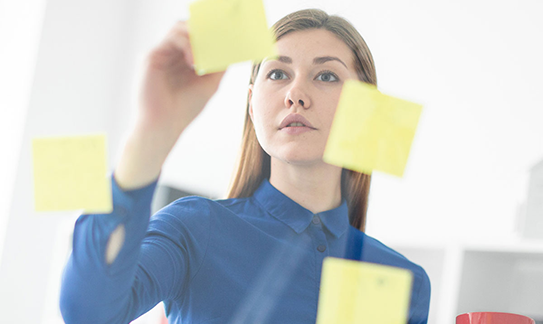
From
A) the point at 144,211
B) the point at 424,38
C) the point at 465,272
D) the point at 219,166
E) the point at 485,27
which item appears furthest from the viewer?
the point at 219,166

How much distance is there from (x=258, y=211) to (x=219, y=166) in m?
1.60

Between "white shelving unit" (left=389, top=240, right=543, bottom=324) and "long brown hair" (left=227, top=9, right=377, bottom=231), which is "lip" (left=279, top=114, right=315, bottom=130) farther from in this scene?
"white shelving unit" (left=389, top=240, right=543, bottom=324)

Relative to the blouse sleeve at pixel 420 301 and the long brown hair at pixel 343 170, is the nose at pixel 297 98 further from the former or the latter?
the blouse sleeve at pixel 420 301

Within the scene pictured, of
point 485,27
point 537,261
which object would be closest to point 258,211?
point 537,261

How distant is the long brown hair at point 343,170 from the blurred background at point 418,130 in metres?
0.31

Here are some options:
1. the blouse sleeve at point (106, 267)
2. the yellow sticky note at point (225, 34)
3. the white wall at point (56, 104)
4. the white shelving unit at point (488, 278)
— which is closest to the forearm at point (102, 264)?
the blouse sleeve at point (106, 267)

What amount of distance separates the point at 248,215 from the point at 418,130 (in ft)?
4.07

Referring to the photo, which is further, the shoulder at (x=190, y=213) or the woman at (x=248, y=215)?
the shoulder at (x=190, y=213)

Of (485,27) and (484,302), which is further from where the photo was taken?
(485,27)

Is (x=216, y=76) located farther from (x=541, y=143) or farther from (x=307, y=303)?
(x=541, y=143)

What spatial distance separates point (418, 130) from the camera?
1.81 meters

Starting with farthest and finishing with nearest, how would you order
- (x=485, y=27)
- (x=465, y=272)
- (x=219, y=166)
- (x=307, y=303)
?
(x=219, y=166) → (x=485, y=27) → (x=465, y=272) → (x=307, y=303)

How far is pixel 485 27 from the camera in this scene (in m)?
1.74

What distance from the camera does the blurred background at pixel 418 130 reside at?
4.74 feet
